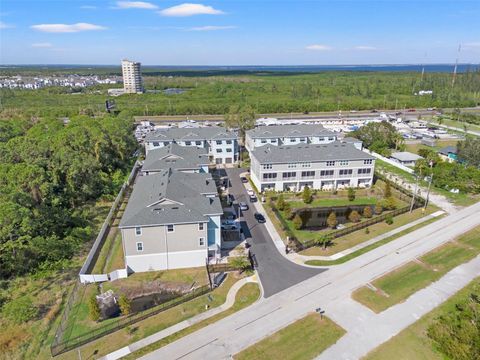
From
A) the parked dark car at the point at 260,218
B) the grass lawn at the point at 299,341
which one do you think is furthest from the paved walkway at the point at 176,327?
the parked dark car at the point at 260,218

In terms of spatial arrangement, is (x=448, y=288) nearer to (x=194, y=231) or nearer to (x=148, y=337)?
(x=194, y=231)

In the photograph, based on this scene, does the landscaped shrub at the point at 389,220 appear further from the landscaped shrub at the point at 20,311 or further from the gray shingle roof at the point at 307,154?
the landscaped shrub at the point at 20,311

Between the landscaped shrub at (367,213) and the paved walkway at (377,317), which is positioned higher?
the landscaped shrub at (367,213)

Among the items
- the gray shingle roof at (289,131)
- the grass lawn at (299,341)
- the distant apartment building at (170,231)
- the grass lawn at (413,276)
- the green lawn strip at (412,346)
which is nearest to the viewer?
the green lawn strip at (412,346)

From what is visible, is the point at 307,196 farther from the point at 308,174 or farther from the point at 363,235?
the point at 363,235

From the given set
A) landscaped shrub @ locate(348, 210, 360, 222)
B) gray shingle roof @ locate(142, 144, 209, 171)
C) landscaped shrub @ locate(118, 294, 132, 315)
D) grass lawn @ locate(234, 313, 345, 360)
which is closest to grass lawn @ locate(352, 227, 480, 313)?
grass lawn @ locate(234, 313, 345, 360)

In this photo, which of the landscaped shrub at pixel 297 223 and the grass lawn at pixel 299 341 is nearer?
the grass lawn at pixel 299 341

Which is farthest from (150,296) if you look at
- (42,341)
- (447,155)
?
(447,155)
